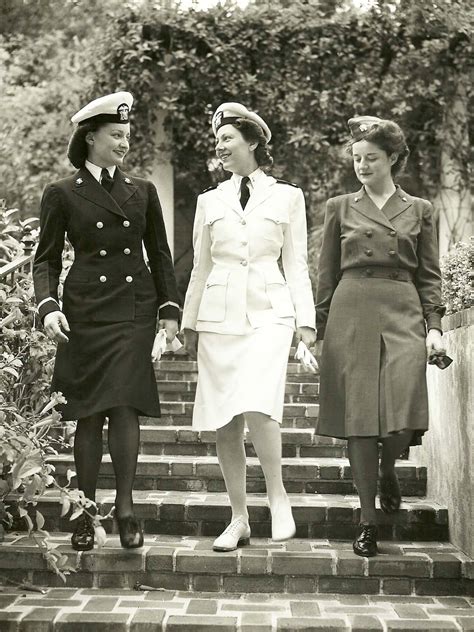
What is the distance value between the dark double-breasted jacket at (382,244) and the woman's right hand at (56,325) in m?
1.12

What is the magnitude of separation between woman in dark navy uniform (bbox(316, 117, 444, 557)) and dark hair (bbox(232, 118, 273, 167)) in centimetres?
37

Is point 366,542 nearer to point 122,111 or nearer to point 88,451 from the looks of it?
A: point 88,451

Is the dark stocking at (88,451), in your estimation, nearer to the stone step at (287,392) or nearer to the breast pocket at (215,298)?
the breast pocket at (215,298)

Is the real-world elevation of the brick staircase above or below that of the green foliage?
below

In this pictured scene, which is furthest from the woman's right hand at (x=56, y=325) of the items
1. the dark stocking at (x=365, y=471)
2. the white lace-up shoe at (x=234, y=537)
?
the dark stocking at (x=365, y=471)

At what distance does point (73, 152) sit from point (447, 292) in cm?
199

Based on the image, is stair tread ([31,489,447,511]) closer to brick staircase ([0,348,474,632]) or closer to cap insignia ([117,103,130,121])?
brick staircase ([0,348,474,632])

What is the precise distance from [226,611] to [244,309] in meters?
1.22

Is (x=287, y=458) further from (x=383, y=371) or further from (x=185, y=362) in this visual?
(x=185, y=362)

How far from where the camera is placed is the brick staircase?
329 cm

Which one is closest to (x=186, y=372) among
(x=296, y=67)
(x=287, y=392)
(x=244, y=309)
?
(x=287, y=392)

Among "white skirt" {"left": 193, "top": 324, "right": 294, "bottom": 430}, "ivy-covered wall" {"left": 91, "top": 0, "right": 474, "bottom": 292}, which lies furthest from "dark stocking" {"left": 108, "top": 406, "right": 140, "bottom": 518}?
"ivy-covered wall" {"left": 91, "top": 0, "right": 474, "bottom": 292}

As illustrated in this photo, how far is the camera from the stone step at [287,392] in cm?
590

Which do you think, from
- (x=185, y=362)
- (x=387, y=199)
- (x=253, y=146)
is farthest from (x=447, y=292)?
(x=185, y=362)
